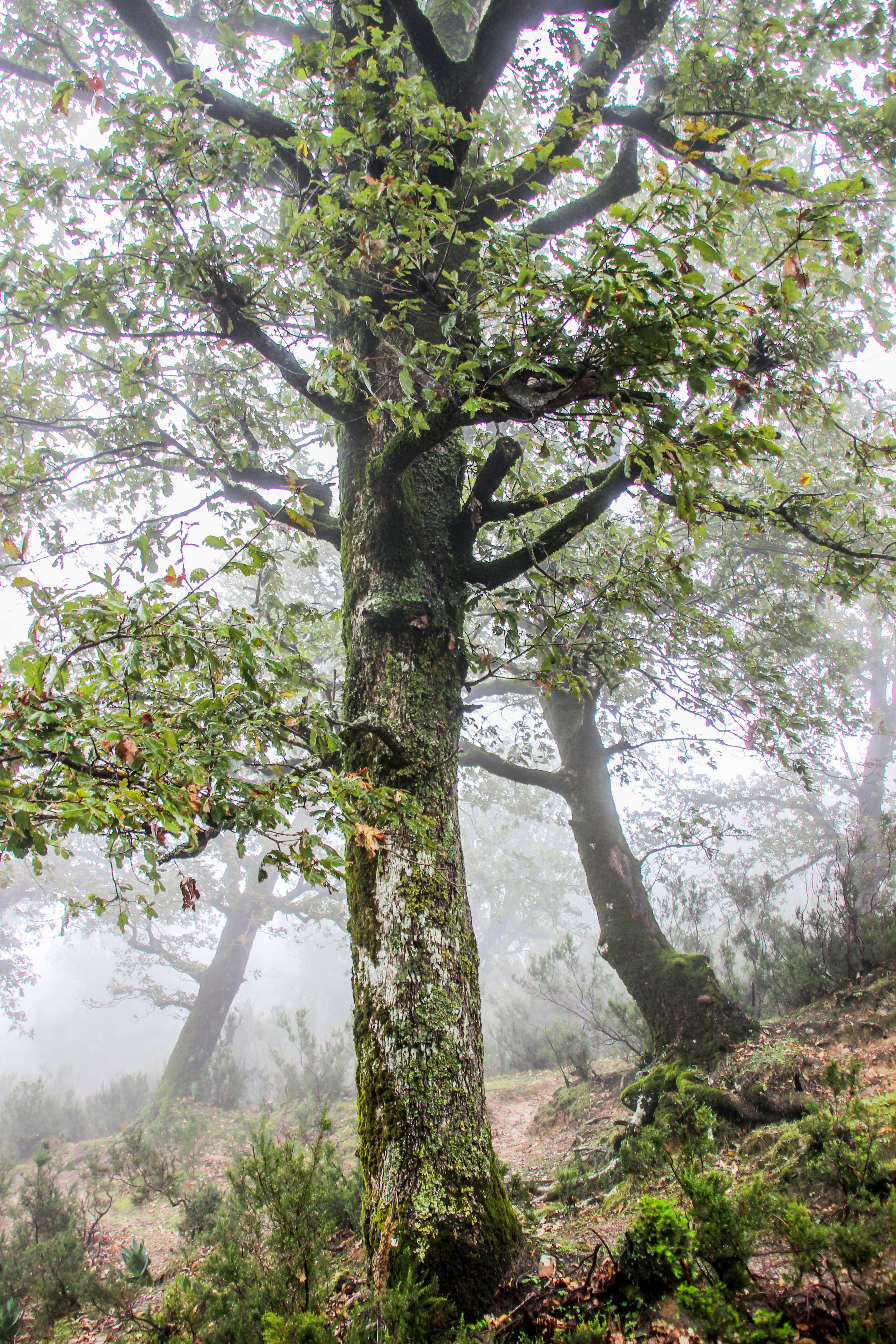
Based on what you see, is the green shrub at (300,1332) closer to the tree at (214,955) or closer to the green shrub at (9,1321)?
the green shrub at (9,1321)

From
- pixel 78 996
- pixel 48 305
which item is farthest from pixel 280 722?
pixel 78 996

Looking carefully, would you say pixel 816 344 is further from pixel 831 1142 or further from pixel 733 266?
pixel 831 1142

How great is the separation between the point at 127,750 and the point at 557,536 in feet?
9.18

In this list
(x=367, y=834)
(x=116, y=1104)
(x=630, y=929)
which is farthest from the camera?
(x=116, y=1104)

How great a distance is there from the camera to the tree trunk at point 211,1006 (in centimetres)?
1333

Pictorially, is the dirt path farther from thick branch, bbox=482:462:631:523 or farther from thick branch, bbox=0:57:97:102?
thick branch, bbox=0:57:97:102

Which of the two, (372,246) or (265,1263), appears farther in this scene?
(372,246)

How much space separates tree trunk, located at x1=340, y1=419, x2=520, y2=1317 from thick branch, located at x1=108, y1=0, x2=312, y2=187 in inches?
88.8

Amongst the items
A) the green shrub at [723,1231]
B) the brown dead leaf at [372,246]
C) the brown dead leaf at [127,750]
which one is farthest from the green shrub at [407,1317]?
the brown dead leaf at [372,246]

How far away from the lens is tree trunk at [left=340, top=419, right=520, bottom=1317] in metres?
2.25

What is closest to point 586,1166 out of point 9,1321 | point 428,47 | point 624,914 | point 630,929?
point 630,929

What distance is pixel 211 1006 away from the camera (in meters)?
14.4

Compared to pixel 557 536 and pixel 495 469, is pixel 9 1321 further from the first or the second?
pixel 495 469

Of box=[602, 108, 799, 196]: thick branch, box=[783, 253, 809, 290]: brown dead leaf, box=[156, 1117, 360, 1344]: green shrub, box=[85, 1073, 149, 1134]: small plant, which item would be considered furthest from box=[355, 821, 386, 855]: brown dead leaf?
box=[85, 1073, 149, 1134]: small plant
